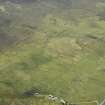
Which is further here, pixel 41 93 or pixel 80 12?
pixel 80 12

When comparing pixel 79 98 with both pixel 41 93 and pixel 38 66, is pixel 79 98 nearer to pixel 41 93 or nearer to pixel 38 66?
pixel 41 93

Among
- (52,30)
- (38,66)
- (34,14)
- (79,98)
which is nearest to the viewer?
(79,98)

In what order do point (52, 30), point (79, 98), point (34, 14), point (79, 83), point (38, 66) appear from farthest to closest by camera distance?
point (34, 14) → point (52, 30) → point (38, 66) → point (79, 83) → point (79, 98)

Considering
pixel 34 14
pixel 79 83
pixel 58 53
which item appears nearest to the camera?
pixel 79 83

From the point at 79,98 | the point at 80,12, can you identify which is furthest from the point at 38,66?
the point at 80,12

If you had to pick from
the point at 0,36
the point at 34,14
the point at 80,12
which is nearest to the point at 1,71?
the point at 0,36

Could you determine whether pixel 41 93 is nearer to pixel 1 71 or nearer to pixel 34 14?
pixel 1 71
